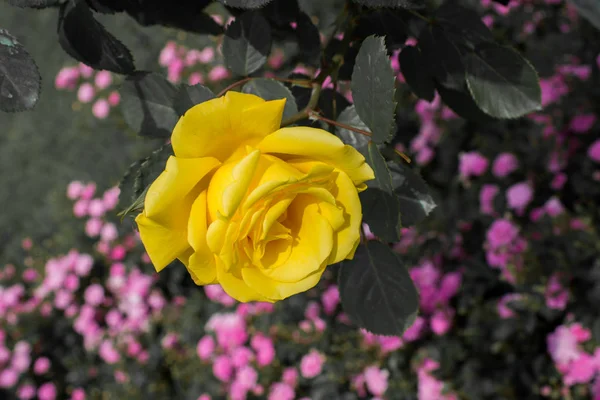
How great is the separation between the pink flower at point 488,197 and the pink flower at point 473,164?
0.09m

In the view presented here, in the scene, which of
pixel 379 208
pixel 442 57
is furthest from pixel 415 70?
pixel 379 208

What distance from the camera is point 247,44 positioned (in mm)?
680

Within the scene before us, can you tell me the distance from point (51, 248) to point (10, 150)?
1332 millimetres

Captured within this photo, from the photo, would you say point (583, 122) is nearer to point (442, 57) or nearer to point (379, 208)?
point (442, 57)

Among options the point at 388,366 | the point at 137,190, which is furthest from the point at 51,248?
the point at 137,190

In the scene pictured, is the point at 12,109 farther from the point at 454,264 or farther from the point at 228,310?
the point at 228,310

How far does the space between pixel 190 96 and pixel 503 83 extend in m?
0.38

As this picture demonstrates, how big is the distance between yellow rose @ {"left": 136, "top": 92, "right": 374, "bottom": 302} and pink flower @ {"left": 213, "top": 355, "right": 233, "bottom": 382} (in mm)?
1663

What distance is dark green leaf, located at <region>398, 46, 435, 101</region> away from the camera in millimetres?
789

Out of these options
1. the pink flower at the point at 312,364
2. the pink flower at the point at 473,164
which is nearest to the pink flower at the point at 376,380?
the pink flower at the point at 312,364

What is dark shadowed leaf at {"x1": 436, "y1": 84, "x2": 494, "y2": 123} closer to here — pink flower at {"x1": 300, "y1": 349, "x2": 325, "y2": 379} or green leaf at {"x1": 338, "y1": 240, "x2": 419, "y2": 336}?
green leaf at {"x1": 338, "y1": 240, "x2": 419, "y2": 336}

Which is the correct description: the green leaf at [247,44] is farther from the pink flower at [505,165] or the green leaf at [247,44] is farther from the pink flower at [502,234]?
the pink flower at [505,165]

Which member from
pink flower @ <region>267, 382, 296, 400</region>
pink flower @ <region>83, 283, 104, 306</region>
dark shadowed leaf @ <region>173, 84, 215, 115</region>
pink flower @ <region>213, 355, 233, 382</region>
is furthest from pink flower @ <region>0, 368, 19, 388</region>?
dark shadowed leaf @ <region>173, 84, 215, 115</region>

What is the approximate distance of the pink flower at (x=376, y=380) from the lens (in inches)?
71.8
